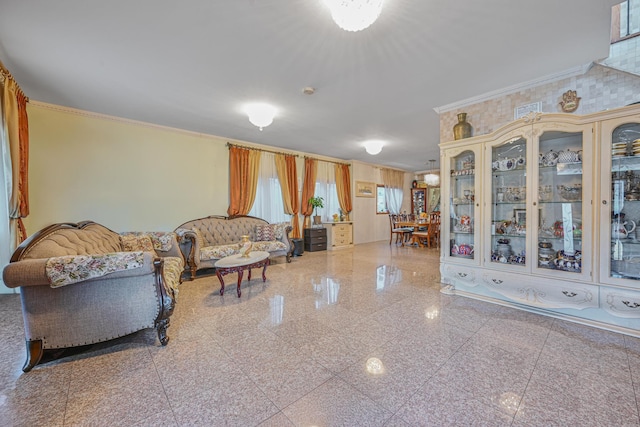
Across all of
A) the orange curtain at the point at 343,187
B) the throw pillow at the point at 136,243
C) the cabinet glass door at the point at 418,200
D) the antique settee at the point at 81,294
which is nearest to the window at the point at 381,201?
the orange curtain at the point at 343,187

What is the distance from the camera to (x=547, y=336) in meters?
2.22

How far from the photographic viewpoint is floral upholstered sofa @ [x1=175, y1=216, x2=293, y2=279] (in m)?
4.27

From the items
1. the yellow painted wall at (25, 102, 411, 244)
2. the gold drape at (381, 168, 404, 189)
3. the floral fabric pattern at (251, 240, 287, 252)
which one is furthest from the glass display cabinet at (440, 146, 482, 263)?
the gold drape at (381, 168, 404, 189)

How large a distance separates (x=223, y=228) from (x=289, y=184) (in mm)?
2061

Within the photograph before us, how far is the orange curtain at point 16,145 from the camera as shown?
289 centimetres

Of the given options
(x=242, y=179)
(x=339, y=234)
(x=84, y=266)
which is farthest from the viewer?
(x=339, y=234)

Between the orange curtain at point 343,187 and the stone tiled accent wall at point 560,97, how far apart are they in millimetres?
4137

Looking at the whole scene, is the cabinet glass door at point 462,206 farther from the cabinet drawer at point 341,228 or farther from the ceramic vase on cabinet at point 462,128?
the cabinet drawer at point 341,228

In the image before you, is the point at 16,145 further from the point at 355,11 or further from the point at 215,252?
the point at 355,11

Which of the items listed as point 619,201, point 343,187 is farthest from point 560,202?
point 343,187

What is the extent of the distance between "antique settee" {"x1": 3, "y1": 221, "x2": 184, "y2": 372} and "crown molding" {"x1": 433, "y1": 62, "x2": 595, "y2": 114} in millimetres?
4146

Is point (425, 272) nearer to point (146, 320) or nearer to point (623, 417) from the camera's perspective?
point (623, 417)

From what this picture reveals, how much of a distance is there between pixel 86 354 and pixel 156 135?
3882mm

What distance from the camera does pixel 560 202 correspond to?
9.02 feet
